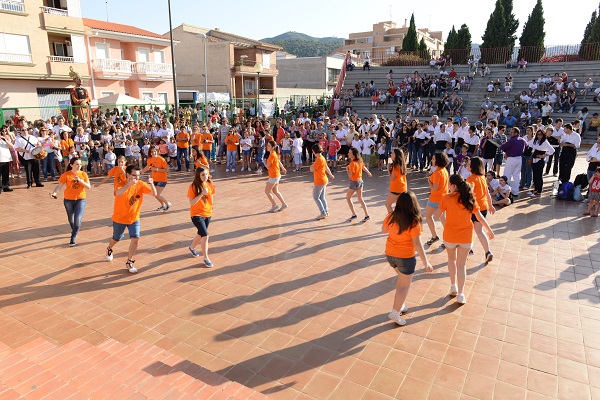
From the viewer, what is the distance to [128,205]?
6.21 m

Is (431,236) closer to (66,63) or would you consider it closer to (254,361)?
(254,361)

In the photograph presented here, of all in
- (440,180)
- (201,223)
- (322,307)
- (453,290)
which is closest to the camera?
(322,307)

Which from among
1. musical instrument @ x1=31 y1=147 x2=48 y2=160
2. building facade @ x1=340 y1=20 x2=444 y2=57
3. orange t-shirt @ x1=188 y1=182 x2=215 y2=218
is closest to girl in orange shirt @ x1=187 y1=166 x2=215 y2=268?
orange t-shirt @ x1=188 y1=182 x2=215 y2=218

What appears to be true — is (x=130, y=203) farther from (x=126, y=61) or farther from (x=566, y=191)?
(x=126, y=61)

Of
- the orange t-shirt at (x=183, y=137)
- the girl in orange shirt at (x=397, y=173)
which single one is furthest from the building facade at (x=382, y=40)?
the girl in orange shirt at (x=397, y=173)

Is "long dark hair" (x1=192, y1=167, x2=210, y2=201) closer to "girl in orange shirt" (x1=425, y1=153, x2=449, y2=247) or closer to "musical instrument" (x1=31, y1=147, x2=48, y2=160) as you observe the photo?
"girl in orange shirt" (x1=425, y1=153, x2=449, y2=247)

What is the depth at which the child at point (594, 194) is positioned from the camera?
9.30 metres

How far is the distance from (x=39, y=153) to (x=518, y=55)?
93.6 ft

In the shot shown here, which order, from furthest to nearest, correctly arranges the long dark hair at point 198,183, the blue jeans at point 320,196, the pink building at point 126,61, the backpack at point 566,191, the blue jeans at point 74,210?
1. the pink building at point 126,61
2. the backpack at point 566,191
3. the blue jeans at point 320,196
4. the blue jeans at point 74,210
5. the long dark hair at point 198,183

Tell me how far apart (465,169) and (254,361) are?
23.9ft

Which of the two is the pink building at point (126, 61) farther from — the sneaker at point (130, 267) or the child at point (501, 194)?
the sneaker at point (130, 267)

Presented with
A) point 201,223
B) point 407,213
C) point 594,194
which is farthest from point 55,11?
point 594,194

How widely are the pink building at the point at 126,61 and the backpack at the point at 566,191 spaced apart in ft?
85.5

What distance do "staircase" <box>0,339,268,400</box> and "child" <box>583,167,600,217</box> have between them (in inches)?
367
